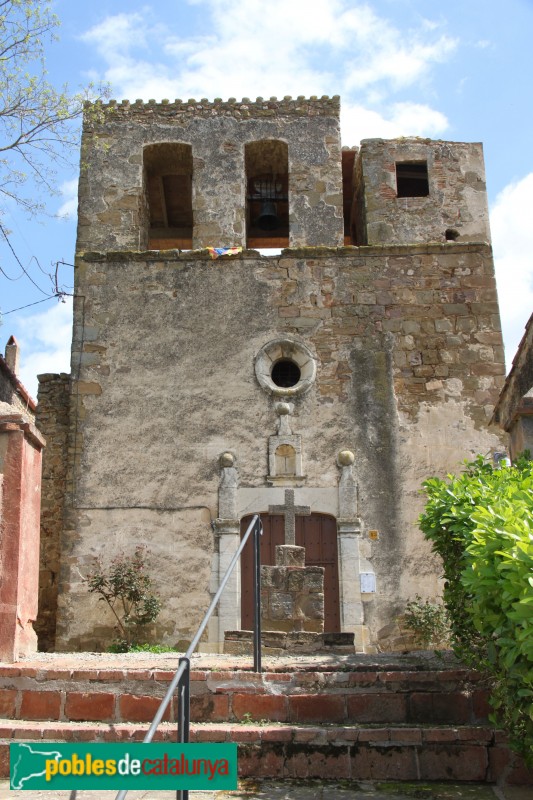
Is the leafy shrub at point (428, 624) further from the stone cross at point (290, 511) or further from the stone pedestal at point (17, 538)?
the stone pedestal at point (17, 538)

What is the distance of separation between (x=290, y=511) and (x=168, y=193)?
7.23 m

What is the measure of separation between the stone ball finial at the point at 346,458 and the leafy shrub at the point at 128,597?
9.69 ft

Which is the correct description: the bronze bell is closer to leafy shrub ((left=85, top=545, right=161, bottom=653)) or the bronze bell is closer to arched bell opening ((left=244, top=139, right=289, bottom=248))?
arched bell opening ((left=244, top=139, right=289, bottom=248))

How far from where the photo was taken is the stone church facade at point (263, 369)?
12.0m

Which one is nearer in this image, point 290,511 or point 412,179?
point 290,511

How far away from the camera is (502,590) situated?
14.9 feet

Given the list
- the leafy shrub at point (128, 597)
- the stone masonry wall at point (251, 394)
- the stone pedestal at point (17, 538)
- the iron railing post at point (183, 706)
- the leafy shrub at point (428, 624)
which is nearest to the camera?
the iron railing post at point (183, 706)

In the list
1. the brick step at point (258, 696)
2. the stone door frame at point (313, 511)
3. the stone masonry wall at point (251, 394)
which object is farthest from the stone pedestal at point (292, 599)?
the stone masonry wall at point (251, 394)

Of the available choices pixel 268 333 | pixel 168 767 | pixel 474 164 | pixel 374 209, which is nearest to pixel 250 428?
pixel 268 333

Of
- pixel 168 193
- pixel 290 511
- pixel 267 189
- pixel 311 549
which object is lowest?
pixel 311 549

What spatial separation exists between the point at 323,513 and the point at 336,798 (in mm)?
7429

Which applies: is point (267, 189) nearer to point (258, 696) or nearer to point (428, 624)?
point (428, 624)

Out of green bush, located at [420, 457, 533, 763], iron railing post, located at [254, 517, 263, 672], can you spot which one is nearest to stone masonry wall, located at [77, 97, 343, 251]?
iron railing post, located at [254, 517, 263, 672]

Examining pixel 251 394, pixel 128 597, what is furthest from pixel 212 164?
pixel 128 597
